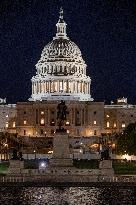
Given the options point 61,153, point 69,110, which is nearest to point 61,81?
point 69,110

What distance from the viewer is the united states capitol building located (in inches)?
7175

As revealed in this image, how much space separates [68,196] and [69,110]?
121 metres

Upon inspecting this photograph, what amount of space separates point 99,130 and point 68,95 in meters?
14.4

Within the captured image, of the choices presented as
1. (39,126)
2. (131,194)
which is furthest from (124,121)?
(131,194)

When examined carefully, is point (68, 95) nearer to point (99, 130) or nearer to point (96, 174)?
point (99, 130)

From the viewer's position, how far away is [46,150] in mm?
139500

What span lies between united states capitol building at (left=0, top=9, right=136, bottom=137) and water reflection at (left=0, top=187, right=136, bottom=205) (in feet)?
354

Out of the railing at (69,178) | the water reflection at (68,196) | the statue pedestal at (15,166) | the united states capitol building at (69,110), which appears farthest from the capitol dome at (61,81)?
the water reflection at (68,196)

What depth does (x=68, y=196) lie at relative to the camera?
62.7 meters

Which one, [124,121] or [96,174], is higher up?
[124,121]

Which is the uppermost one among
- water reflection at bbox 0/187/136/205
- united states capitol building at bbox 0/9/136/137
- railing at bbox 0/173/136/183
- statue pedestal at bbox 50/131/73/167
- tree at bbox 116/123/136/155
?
united states capitol building at bbox 0/9/136/137

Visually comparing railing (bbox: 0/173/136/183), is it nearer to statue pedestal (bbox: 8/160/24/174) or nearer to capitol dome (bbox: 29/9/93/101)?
statue pedestal (bbox: 8/160/24/174)

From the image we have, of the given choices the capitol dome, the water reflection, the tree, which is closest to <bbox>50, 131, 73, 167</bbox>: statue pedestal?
the water reflection

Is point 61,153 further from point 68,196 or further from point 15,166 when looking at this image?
point 68,196
